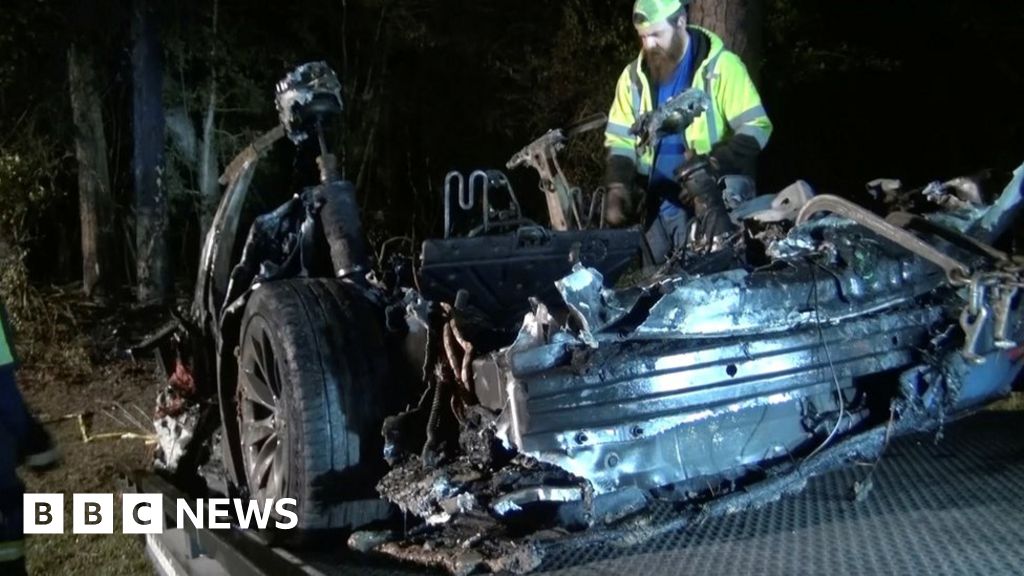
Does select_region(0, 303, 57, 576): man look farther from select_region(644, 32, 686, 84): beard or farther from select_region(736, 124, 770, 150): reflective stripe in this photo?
select_region(736, 124, 770, 150): reflective stripe

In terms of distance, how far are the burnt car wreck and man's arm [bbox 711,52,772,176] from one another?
521mm

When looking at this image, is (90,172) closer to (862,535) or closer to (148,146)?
(148,146)

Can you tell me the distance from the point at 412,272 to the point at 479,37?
10429mm

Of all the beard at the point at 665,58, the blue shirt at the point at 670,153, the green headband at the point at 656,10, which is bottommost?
the blue shirt at the point at 670,153

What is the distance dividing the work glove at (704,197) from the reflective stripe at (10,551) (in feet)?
8.53

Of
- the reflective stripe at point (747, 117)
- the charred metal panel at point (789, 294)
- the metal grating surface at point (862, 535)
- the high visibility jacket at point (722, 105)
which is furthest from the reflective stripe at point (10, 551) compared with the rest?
the reflective stripe at point (747, 117)

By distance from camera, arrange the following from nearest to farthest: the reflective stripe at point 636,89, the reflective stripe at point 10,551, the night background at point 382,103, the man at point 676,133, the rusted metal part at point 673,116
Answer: the reflective stripe at point 10,551
the rusted metal part at point 673,116
the man at point 676,133
the reflective stripe at point 636,89
the night background at point 382,103

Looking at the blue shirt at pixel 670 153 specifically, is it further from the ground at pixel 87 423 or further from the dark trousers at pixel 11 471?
the ground at pixel 87 423

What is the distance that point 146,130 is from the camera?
12.1m

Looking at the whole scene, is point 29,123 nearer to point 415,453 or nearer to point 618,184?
point 618,184

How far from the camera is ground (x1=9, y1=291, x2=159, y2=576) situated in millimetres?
5203

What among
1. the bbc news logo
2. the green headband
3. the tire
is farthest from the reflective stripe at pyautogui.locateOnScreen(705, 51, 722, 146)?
the bbc news logo

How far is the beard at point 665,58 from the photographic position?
4.86 metres

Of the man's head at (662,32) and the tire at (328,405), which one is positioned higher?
the man's head at (662,32)
